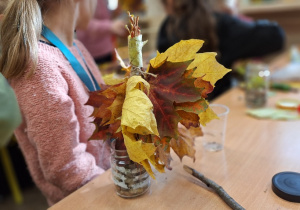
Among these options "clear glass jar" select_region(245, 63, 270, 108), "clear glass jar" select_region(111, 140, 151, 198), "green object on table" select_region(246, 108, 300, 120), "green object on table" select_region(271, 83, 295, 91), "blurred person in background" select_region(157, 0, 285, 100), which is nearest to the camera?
"clear glass jar" select_region(111, 140, 151, 198)

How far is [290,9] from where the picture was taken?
2.72 m

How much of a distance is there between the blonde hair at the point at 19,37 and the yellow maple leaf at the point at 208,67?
1.08ft

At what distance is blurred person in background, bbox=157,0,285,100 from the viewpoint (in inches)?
62.2

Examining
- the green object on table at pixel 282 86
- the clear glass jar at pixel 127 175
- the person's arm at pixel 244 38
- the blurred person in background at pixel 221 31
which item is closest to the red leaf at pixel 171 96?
the clear glass jar at pixel 127 175

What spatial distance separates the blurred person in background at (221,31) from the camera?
158 centimetres

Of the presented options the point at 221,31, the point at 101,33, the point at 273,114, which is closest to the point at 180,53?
the point at 273,114

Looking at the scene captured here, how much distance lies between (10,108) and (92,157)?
0.72 feet

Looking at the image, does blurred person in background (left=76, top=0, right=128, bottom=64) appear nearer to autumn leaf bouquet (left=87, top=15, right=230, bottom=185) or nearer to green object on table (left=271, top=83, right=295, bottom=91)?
green object on table (left=271, top=83, right=295, bottom=91)

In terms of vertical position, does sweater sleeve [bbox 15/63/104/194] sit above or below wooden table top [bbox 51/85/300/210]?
above

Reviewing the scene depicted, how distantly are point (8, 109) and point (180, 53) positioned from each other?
0.39m

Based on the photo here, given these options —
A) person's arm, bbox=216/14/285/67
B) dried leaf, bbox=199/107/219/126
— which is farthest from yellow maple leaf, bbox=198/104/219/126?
person's arm, bbox=216/14/285/67

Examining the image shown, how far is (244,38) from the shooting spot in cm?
162

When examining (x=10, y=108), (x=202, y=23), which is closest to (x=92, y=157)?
(x=10, y=108)

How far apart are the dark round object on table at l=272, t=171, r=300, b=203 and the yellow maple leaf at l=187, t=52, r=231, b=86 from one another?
0.81ft
